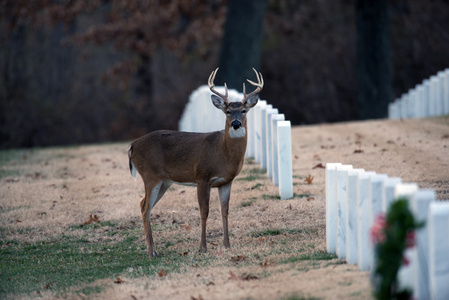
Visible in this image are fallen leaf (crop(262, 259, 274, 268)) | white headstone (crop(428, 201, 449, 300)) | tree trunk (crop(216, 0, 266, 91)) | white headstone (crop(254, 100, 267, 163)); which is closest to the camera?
white headstone (crop(428, 201, 449, 300))

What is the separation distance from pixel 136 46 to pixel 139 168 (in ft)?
55.5

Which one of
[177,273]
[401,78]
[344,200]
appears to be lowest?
[177,273]

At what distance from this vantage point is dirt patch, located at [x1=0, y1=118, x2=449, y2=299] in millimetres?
6473

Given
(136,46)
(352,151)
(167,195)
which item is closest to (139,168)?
(167,195)

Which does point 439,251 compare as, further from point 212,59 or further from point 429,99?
point 212,59

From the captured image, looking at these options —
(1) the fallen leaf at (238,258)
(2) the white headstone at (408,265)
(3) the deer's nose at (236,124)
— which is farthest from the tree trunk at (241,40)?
(2) the white headstone at (408,265)

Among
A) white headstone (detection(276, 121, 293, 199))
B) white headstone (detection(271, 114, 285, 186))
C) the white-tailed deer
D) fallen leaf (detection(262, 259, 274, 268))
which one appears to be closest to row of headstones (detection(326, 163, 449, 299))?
fallen leaf (detection(262, 259, 274, 268))

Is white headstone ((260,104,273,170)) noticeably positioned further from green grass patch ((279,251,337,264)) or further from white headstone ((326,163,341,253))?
green grass patch ((279,251,337,264))

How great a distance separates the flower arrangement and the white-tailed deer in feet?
11.0

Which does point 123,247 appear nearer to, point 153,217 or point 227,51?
point 153,217

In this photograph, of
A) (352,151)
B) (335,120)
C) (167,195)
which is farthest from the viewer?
(335,120)

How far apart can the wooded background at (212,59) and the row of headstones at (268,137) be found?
5920 millimetres

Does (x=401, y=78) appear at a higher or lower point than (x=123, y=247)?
higher

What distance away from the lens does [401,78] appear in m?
22.9
